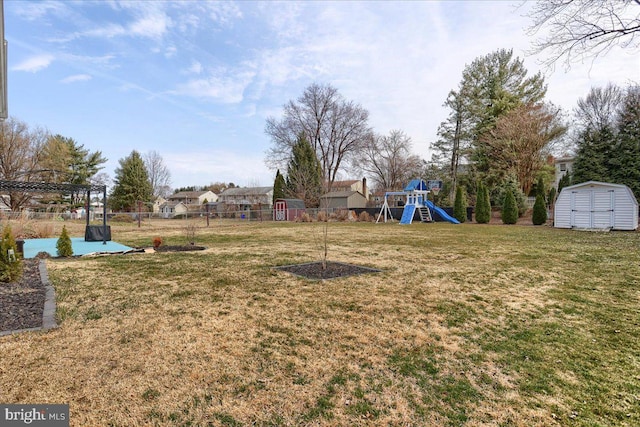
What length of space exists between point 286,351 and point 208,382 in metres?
0.69

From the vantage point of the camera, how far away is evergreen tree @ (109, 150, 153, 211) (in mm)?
32188

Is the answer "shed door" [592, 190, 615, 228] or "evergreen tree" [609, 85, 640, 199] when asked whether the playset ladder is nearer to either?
"shed door" [592, 190, 615, 228]

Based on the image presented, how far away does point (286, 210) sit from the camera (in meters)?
29.9

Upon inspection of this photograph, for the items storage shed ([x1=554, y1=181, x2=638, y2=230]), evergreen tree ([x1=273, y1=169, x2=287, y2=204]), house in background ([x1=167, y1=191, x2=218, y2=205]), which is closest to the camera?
storage shed ([x1=554, y1=181, x2=638, y2=230])

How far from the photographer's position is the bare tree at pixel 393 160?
131ft

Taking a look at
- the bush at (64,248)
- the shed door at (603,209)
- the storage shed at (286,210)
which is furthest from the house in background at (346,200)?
the bush at (64,248)

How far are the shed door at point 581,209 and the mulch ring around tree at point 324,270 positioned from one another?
47.2ft

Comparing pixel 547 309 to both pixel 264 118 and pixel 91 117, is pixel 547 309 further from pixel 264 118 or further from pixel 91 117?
pixel 264 118

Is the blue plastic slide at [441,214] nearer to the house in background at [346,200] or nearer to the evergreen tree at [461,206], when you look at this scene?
the evergreen tree at [461,206]

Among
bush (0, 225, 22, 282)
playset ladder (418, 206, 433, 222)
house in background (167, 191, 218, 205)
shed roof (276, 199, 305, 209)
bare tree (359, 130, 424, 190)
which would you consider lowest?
bush (0, 225, 22, 282)

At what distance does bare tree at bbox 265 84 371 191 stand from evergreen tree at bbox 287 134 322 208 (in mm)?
584

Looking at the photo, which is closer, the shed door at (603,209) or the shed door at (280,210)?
the shed door at (603,209)

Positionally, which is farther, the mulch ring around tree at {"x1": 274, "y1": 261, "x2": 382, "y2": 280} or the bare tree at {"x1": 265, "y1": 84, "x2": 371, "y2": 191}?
the bare tree at {"x1": 265, "y1": 84, "x2": 371, "y2": 191}

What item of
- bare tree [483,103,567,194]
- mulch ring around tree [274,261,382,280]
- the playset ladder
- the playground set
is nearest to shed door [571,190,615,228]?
bare tree [483,103,567,194]
